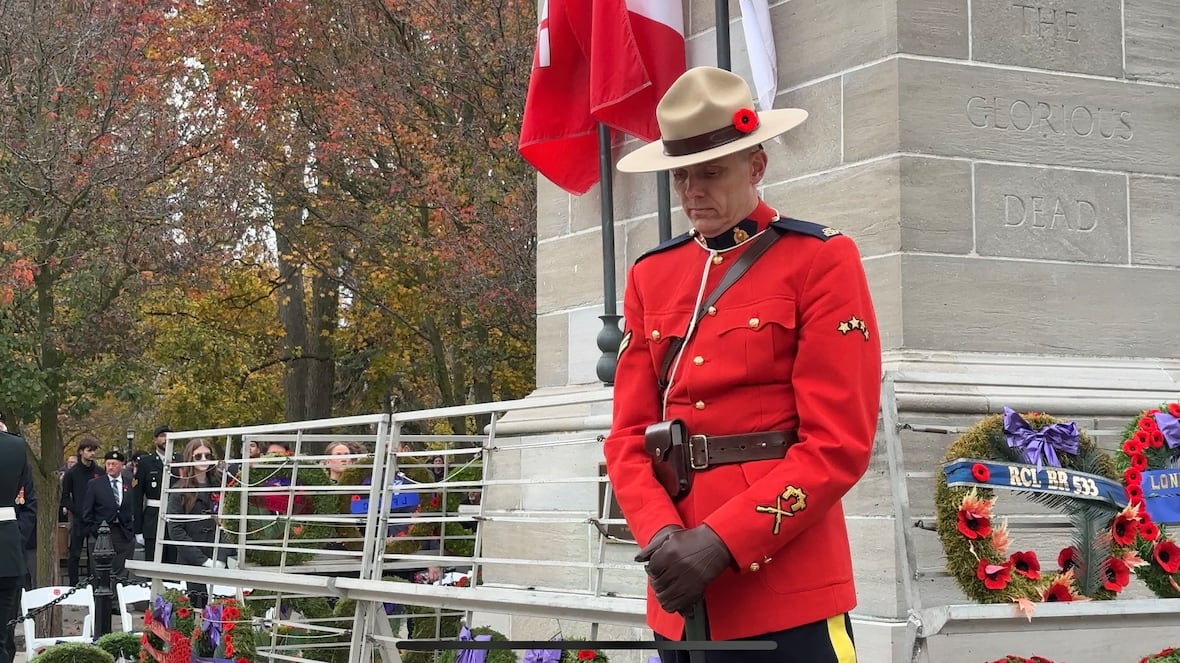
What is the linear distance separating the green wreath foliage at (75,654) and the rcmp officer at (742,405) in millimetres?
6389

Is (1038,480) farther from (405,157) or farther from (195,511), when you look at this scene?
(405,157)

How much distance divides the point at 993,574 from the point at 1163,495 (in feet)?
2.95

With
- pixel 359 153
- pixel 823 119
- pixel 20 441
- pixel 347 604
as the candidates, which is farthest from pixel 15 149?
pixel 823 119

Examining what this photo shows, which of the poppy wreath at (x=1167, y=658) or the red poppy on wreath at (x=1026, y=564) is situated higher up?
the red poppy on wreath at (x=1026, y=564)

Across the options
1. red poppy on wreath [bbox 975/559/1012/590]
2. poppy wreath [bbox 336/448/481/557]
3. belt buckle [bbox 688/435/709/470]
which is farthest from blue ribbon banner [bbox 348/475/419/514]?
belt buckle [bbox 688/435/709/470]

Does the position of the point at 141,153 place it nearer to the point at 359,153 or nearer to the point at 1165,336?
the point at 359,153

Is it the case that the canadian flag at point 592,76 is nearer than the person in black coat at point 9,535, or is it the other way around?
the canadian flag at point 592,76

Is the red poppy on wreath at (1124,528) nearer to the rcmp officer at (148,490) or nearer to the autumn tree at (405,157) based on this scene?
the rcmp officer at (148,490)

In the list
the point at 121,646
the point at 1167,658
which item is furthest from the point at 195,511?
the point at 1167,658

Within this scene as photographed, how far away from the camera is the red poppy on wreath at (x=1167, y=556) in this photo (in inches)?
224

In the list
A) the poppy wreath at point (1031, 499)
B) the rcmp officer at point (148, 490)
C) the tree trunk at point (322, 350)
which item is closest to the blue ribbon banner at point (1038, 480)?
the poppy wreath at point (1031, 499)

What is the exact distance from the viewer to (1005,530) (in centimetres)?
543

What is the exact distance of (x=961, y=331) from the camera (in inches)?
252

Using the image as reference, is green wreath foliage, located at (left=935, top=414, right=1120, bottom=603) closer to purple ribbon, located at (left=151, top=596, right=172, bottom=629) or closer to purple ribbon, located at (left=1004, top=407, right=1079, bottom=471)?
purple ribbon, located at (left=1004, top=407, right=1079, bottom=471)
